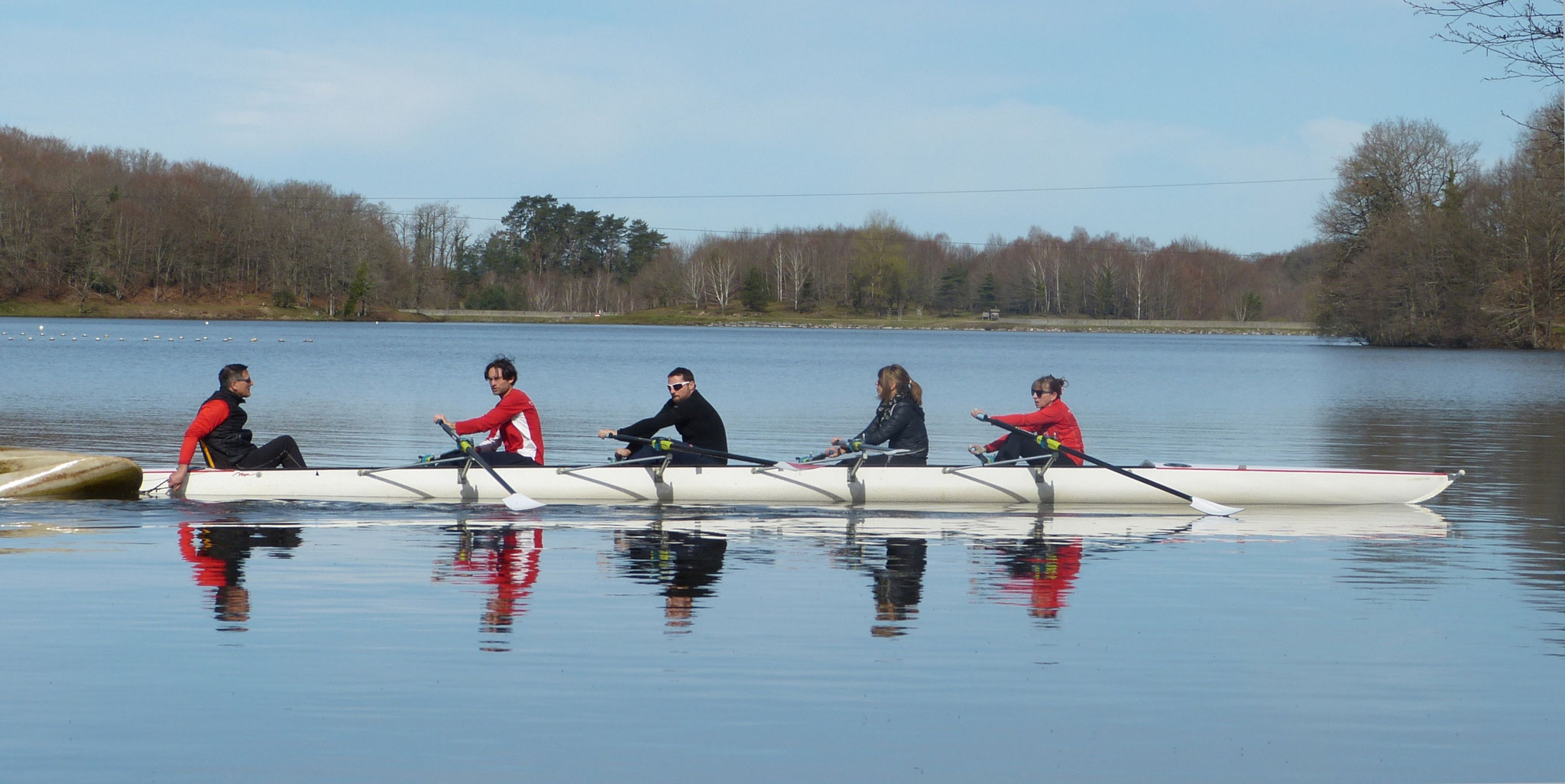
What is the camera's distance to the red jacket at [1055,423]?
1382 centimetres

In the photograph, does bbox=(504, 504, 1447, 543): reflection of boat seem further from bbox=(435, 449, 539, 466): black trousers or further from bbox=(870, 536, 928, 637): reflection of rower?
bbox=(435, 449, 539, 466): black trousers

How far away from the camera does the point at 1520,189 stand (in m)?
63.6

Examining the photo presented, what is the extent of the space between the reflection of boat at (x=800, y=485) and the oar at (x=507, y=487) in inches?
6.1

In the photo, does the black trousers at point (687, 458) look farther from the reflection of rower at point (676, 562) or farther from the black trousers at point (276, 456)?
the black trousers at point (276, 456)

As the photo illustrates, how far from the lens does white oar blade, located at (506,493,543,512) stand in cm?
1308

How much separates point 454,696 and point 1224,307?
14784cm

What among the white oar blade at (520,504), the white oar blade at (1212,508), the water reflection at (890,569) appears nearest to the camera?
the water reflection at (890,569)

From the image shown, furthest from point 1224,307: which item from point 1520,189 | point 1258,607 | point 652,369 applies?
point 1258,607

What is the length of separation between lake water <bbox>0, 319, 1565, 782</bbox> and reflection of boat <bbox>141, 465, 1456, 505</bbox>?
0.25 m

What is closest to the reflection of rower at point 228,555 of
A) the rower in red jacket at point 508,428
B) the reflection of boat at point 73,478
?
the reflection of boat at point 73,478

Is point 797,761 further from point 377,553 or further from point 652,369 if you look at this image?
point 652,369

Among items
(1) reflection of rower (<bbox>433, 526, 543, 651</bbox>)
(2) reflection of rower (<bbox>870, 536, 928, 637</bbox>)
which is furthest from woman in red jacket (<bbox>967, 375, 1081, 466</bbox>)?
(1) reflection of rower (<bbox>433, 526, 543, 651</bbox>)

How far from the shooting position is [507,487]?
524 inches

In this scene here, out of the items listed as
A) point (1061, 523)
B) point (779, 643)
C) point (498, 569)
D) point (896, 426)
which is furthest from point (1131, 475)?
point (779, 643)
